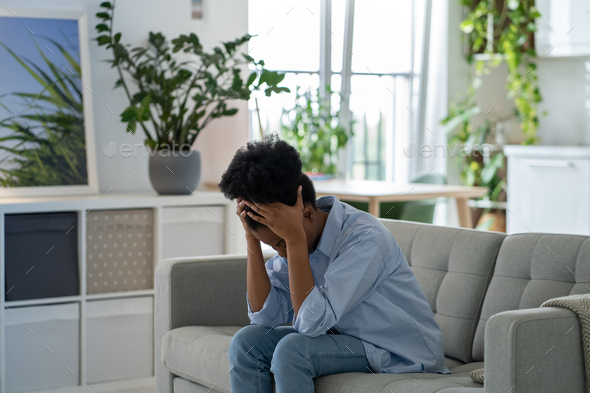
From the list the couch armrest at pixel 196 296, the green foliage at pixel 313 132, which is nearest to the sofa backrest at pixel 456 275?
the couch armrest at pixel 196 296

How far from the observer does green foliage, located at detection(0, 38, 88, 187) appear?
2969 millimetres

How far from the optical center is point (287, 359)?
63.1 inches

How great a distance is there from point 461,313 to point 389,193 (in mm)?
1575

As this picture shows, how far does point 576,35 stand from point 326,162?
6.74 ft

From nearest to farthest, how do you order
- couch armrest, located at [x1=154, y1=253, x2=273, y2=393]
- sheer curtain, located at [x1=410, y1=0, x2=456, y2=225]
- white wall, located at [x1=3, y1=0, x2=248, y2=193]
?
1. couch armrest, located at [x1=154, y1=253, x2=273, y2=393]
2. white wall, located at [x1=3, y1=0, x2=248, y2=193]
3. sheer curtain, located at [x1=410, y1=0, x2=456, y2=225]

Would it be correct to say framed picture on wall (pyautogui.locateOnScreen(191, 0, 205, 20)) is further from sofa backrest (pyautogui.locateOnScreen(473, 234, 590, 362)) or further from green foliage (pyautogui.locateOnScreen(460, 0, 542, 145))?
green foliage (pyautogui.locateOnScreen(460, 0, 542, 145))

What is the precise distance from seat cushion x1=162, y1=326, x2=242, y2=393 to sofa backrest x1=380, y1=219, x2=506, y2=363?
65 cm

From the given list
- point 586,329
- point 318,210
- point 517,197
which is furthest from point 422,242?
point 517,197

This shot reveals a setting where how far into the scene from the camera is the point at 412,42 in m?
5.88

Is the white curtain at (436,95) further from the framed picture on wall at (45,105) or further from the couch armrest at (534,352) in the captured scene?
the couch armrest at (534,352)

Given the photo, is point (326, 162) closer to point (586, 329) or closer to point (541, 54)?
point (541, 54)

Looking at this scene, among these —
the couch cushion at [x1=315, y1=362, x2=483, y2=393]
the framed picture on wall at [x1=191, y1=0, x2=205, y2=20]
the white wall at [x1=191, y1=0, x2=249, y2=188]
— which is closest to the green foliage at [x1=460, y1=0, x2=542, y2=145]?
the white wall at [x1=191, y1=0, x2=249, y2=188]

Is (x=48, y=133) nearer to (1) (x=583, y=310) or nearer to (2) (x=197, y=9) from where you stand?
(2) (x=197, y=9)

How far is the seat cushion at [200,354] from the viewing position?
196 cm
